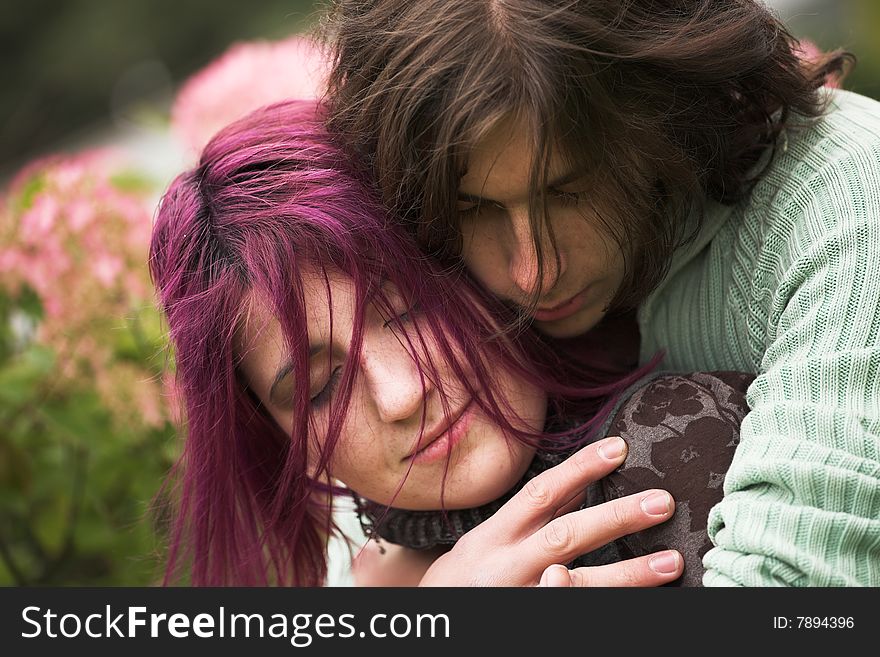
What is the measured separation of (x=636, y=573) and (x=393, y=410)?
44 cm

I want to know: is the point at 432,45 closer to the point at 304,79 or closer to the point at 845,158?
the point at 845,158

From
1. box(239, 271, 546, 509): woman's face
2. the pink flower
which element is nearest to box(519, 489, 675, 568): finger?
box(239, 271, 546, 509): woman's face

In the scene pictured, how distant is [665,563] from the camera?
1.50 metres

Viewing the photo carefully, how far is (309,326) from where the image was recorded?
1.68 m

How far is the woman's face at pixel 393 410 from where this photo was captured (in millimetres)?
1665

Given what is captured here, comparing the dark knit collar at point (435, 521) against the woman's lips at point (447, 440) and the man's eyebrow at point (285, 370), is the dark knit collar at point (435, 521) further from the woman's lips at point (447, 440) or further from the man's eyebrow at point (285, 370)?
the man's eyebrow at point (285, 370)

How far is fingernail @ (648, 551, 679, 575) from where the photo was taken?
1499mm

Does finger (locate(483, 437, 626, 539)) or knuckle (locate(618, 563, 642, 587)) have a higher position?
finger (locate(483, 437, 626, 539))

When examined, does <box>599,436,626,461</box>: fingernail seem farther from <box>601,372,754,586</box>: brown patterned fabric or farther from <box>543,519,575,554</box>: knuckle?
<box>543,519,575,554</box>: knuckle

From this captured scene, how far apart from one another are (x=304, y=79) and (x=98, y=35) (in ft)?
19.9

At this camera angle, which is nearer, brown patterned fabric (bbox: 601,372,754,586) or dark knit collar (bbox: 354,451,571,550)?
Result: brown patterned fabric (bbox: 601,372,754,586)

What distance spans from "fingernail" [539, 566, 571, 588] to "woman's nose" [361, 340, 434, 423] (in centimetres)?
32

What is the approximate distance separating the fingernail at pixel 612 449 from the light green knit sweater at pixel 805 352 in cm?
19
